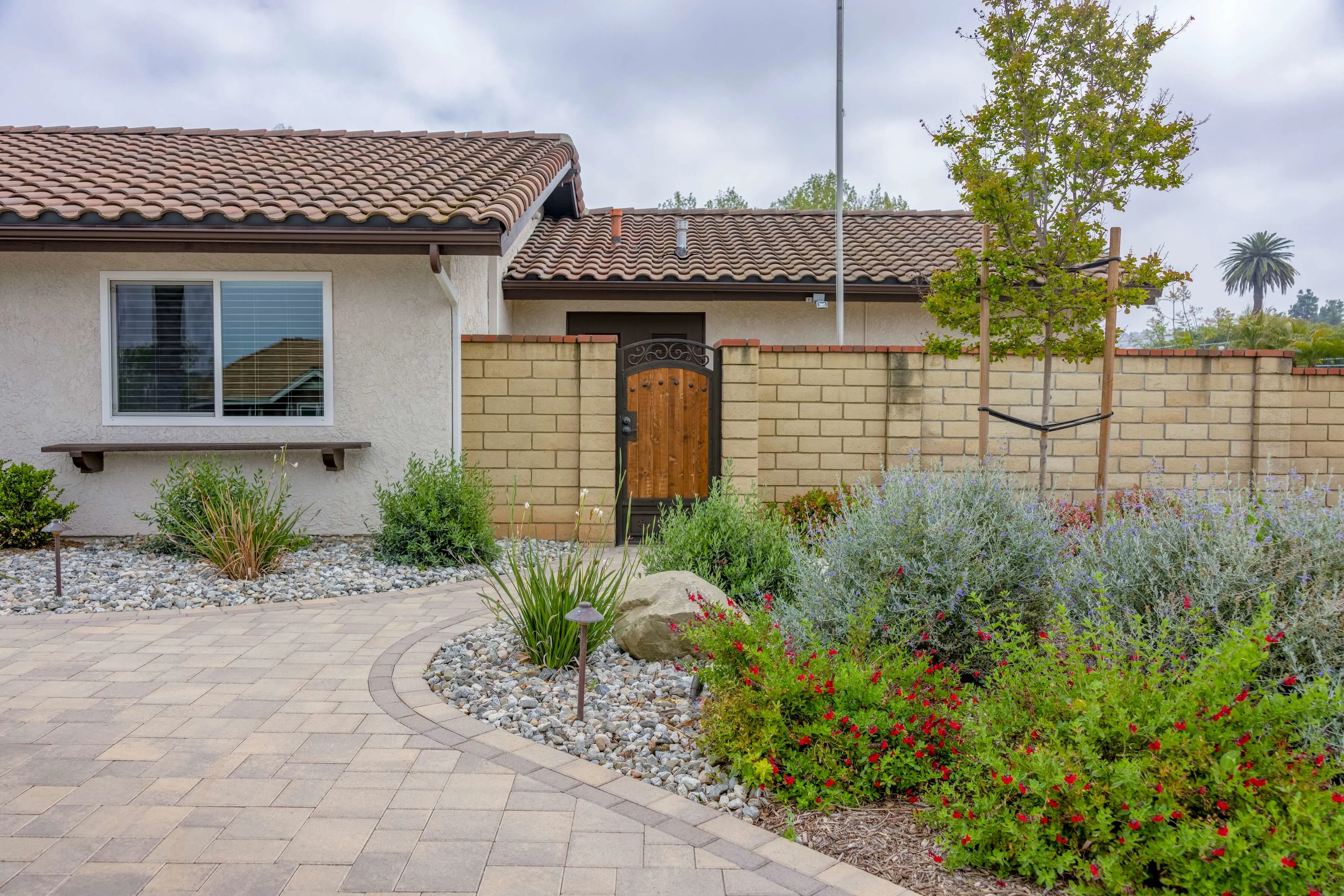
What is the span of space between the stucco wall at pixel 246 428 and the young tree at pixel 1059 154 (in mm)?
4963

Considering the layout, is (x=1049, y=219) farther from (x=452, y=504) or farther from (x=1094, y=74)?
(x=452, y=504)

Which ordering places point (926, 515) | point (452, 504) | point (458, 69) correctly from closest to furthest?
point (926, 515)
point (452, 504)
point (458, 69)

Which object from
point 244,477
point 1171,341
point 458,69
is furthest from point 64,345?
point 1171,341

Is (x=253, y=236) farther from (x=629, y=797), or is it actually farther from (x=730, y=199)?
(x=730, y=199)

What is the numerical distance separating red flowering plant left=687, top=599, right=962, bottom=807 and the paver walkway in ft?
1.00

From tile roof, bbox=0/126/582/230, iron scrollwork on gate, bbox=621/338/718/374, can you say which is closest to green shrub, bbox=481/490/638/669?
iron scrollwork on gate, bbox=621/338/718/374

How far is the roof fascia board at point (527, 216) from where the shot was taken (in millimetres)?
8391

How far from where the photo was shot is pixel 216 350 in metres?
8.53

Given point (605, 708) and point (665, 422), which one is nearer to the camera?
point (605, 708)

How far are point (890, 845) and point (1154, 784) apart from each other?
829 mm

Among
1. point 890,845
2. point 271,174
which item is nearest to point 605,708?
point 890,845

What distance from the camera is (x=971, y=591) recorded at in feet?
12.8

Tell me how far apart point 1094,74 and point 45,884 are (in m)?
7.28

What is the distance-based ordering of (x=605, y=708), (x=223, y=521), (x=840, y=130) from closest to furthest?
(x=605, y=708), (x=223, y=521), (x=840, y=130)
